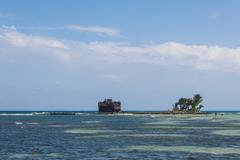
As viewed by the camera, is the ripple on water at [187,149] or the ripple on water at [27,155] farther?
the ripple on water at [187,149]

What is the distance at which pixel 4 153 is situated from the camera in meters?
50.5

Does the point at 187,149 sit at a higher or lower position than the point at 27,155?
higher

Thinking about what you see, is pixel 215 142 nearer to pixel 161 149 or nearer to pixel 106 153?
pixel 161 149

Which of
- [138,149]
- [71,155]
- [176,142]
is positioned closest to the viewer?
[71,155]

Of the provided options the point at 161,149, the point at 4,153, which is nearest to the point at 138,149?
the point at 161,149

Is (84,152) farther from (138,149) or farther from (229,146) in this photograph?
(229,146)

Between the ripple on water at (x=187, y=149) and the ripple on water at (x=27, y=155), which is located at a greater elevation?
the ripple on water at (x=187, y=149)

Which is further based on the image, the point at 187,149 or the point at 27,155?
the point at 187,149

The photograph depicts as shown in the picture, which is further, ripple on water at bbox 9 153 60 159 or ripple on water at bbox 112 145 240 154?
ripple on water at bbox 112 145 240 154

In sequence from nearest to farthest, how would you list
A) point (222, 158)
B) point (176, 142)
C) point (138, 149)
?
point (222, 158), point (138, 149), point (176, 142)

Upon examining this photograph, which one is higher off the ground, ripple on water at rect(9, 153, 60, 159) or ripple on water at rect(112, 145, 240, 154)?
ripple on water at rect(112, 145, 240, 154)

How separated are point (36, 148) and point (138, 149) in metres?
11.2

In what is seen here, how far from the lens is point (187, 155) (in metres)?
47.2

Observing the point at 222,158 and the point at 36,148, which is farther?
the point at 36,148
